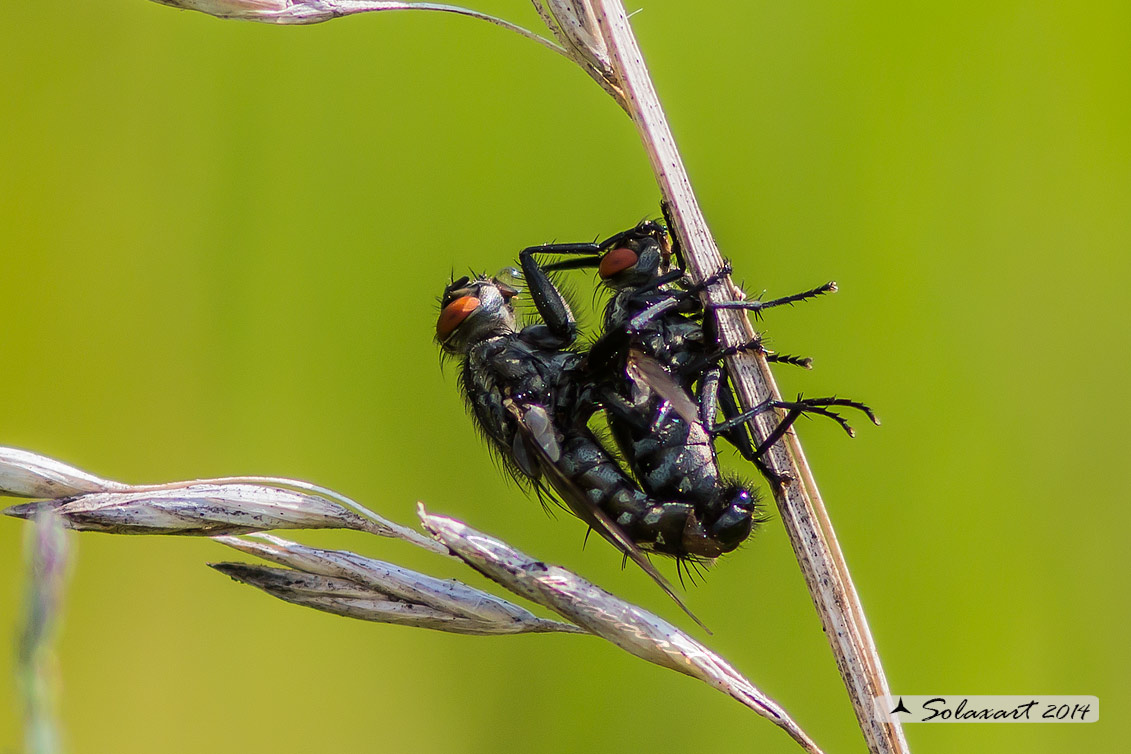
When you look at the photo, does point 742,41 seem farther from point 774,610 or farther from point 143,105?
point 143,105

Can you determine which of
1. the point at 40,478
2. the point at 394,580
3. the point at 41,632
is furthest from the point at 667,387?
the point at 41,632

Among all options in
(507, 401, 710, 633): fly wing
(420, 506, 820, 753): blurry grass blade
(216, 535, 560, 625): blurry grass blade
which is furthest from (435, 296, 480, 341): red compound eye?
(420, 506, 820, 753): blurry grass blade

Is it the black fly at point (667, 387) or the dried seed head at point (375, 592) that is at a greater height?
the black fly at point (667, 387)

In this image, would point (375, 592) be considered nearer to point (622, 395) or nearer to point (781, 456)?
point (781, 456)

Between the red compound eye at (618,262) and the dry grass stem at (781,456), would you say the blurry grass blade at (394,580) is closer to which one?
the dry grass stem at (781,456)

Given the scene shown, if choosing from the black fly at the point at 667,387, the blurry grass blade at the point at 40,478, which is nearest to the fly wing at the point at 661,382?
the black fly at the point at 667,387
